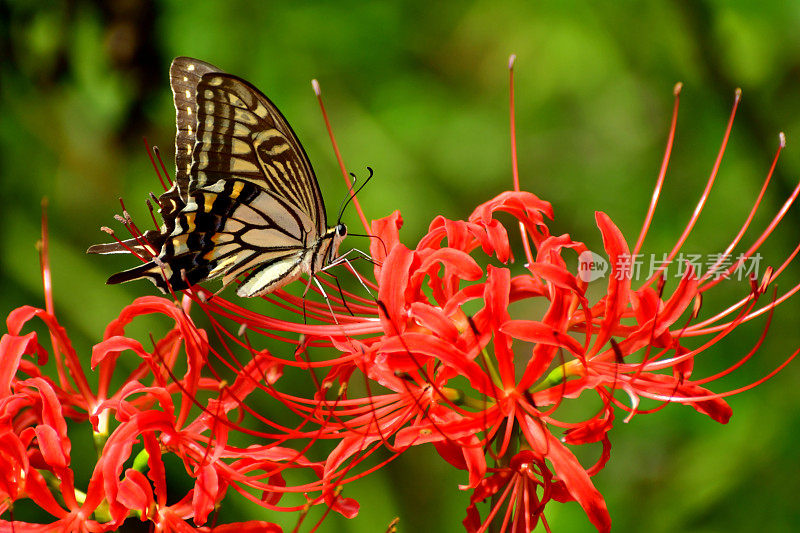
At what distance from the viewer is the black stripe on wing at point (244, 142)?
1.44 metres

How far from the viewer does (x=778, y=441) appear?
2238 mm

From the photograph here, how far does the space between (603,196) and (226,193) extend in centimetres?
140

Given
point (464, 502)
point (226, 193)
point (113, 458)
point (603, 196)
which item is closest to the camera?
point (113, 458)

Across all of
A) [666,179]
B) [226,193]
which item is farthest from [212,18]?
[666,179]

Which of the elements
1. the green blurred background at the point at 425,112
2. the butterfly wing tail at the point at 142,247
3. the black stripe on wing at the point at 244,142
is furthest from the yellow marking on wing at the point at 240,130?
the green blurred background at the point at 425,112

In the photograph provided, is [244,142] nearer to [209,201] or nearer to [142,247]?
[209,201]

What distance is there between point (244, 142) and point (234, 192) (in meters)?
0.09

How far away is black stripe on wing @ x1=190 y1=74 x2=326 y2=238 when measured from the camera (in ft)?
4.71

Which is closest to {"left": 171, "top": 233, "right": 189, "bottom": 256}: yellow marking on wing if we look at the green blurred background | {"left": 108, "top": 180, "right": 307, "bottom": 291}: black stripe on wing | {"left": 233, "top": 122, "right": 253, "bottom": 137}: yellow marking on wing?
{"left": 108, "top": 180, "right": 307, "bottom": 291}: black stripe on wing

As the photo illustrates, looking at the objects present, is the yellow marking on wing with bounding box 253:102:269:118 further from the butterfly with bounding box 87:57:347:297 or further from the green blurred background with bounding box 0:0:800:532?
the green blurred background with bounding box 0:0:800:532

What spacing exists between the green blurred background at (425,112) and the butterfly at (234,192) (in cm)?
92

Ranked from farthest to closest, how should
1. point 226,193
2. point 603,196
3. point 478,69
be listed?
point 478,69 → point 603,196 → point 226,193

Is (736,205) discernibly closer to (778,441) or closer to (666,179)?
(666,179)

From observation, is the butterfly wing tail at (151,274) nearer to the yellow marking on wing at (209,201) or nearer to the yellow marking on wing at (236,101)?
the yellow marking on wing at (209,201)
